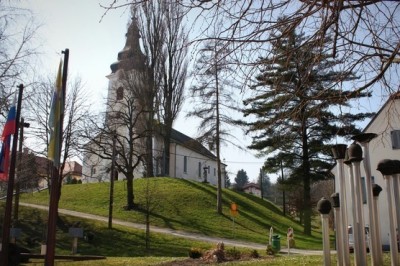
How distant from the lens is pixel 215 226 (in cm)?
3472

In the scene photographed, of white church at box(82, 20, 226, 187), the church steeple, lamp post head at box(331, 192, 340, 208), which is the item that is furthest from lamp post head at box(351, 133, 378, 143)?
the church steeple

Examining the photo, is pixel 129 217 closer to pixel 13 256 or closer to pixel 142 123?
pixel 142 123

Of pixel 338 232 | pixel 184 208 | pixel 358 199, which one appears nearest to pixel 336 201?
pixel 338 232

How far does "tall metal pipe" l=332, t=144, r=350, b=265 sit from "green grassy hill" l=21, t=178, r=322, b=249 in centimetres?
2241

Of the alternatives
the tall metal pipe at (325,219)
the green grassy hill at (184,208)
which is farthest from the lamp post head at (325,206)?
the green grassy hill at (184,208)

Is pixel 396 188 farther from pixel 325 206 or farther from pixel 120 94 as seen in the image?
pixel 120 94

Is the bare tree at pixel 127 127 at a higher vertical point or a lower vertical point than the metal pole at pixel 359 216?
higher

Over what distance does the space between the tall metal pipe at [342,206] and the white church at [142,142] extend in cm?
2540

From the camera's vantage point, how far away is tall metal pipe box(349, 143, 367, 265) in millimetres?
6457

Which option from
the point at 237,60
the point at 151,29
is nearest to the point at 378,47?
the point at 237,60

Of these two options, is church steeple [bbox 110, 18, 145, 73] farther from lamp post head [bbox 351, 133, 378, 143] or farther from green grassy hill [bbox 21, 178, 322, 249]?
lamp post head [bbox 351, 133, 378, 143]

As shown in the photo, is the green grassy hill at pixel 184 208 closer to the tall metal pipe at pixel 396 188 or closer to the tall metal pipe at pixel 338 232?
the tall metal pipe at pixel 338 232

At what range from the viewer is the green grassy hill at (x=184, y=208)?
33653 mm

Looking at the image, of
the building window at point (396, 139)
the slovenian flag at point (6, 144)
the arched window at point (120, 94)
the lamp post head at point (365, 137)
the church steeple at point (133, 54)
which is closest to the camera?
the lamp post head at point (365, 137)
